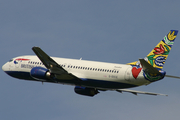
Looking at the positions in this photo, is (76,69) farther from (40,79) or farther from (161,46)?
(161,46)

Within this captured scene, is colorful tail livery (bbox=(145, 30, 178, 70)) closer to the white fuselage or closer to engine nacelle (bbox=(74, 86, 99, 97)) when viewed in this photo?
the white fuselage

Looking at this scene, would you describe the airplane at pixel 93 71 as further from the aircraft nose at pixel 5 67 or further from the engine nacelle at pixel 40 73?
the aircraft nose at pixel 5 67

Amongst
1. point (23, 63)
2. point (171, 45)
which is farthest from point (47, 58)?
point (171, 45)

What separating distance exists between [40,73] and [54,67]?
8.48 feet

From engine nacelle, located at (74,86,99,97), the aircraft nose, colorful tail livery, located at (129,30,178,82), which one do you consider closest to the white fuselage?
the aircraft nose

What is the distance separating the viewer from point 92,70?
54.8 meters

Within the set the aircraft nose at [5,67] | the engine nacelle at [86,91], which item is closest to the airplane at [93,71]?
the engine nacelle at [86,91]

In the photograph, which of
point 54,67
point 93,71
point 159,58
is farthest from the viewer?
point 93,71

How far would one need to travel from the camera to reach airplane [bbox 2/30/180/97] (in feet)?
169

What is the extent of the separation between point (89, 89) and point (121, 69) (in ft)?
26.5

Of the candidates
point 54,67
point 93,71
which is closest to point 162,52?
point 93,71

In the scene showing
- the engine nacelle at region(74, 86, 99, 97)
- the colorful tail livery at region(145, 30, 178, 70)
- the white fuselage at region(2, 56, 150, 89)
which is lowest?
the engine nacelle at region(74, 86, 99, 97)

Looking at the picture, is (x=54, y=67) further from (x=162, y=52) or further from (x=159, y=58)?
(x=162, y=52)

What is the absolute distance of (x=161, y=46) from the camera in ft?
173
